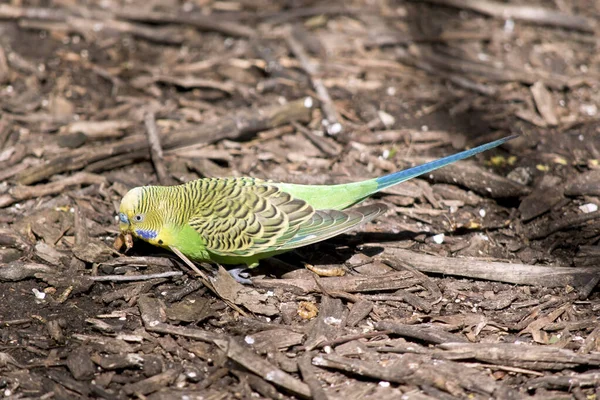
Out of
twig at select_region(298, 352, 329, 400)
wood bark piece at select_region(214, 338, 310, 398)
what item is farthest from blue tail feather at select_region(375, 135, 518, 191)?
wood bark piece at select_region(214, 338, 310, 398)

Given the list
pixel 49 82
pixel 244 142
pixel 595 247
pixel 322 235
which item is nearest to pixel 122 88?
pixel 49 82

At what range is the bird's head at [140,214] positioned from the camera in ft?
16.7

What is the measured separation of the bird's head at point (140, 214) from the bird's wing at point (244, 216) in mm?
282

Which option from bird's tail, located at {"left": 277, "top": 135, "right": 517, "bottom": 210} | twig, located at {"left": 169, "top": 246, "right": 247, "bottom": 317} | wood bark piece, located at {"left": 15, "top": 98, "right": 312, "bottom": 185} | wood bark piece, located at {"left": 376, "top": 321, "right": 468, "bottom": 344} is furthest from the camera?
wood bark piece, located at {"left": 15, "top": 98, "right": 312, "bottom": 185}

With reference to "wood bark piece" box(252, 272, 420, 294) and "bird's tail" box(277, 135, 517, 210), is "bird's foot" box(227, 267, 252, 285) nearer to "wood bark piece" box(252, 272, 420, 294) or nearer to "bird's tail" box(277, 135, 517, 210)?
"wood bark piece" box(252, 272, 420, 294)

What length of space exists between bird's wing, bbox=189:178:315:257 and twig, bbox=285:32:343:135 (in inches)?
72.1

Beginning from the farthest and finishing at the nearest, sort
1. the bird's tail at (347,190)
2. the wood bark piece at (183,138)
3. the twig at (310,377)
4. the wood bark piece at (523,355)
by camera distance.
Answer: the wood bark piece at (183,138) → the bird's tail at (347,190) → the wood bark piece at (523,355) → the twig at (310,377)

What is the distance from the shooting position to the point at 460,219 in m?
5.97

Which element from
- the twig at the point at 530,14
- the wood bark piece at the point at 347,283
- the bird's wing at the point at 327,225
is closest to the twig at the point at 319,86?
the bird's wing at the point at 327,225

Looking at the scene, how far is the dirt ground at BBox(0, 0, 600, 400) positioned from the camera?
14.6ft

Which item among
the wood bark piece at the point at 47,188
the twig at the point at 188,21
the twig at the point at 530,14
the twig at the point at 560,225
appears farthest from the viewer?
the twig at the point at 530,14

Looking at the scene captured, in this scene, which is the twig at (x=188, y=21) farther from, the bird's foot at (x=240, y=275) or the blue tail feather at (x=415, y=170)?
the bird's foot at (x=240, y=275)

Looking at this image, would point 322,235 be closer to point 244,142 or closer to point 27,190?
point 244,142

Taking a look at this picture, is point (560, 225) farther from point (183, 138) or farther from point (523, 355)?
point (183, 138)
